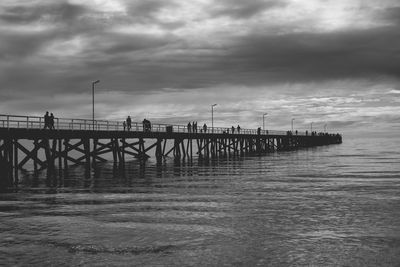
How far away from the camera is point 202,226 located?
13.5m

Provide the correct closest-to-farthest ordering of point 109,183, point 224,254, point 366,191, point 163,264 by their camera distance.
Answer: point 163,264 → point 224,254 → point 366,191 → point 109,183

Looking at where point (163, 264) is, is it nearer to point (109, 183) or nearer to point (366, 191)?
point (366, 191)

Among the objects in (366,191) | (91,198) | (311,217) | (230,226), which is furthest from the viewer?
(366,191)

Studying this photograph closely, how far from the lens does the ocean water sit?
10.3 metres

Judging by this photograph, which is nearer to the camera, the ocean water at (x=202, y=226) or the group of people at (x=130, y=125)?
the ocean water at (x=202, y=226)

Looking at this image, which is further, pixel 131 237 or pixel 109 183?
pixel 109 183

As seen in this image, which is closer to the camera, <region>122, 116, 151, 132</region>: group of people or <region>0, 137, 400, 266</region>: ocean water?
<region>0, 137, 400, 266</region>: ocean water

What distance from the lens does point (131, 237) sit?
12086 mm

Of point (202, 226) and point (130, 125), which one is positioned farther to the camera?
point (130, 125)

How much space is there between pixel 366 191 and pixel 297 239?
10.7 m

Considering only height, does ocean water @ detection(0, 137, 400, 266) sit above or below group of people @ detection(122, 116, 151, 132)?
below

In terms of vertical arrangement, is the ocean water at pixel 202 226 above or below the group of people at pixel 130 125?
below

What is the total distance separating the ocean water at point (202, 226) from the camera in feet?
33.7

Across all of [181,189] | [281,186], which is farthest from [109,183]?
[281,186]
